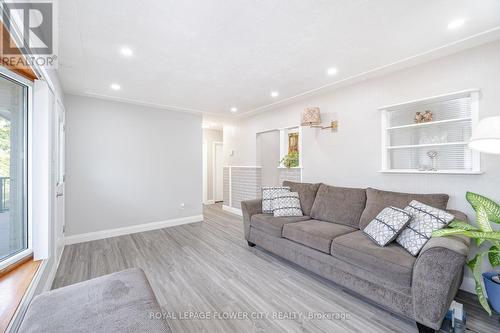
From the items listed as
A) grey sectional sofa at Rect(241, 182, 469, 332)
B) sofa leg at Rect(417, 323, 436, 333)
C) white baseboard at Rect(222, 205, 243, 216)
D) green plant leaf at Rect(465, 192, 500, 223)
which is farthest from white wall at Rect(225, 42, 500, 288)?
white baseboard at Rect(222, 205, 243, 216)

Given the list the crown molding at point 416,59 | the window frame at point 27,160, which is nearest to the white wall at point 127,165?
the window frame at point 27,160

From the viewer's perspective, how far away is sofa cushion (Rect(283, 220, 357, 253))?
A: 2.45 m

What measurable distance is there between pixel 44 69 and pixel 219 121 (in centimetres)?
411

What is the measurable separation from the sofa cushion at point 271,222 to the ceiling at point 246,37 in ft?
6.59

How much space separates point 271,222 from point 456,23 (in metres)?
2.79

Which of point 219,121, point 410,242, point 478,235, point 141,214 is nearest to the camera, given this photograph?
point 478,235

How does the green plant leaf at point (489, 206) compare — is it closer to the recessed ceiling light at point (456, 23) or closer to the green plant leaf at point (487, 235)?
the green plant leaf at point (487, 235)

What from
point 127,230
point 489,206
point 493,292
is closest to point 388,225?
point 489,206

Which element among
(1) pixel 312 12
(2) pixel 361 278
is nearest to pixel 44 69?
(1) pixel 312 12

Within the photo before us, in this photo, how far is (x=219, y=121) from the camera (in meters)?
6.05

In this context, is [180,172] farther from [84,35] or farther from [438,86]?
[438,86]

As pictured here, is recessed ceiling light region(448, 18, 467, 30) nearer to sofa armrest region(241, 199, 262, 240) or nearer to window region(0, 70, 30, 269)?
sofa armrest region(241, 199, 262, 240)

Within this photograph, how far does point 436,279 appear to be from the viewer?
5.32 ft

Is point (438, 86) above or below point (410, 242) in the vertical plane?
above
